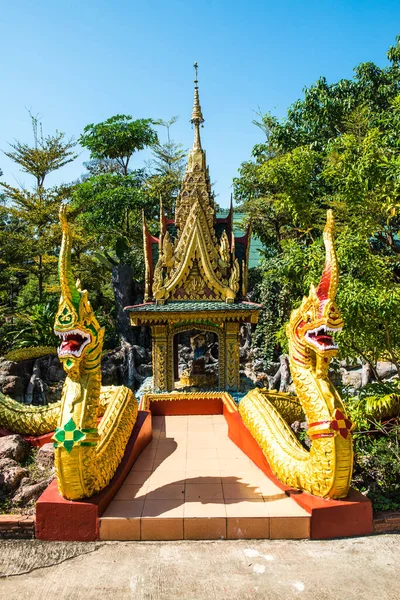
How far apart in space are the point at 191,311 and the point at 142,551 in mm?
4970

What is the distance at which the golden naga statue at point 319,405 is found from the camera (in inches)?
159

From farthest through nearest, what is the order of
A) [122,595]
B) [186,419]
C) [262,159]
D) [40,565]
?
[262,159] < [186,419] < [40,565] < [122,595]

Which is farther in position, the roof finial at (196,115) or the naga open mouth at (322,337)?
the roof finial at (196,115)

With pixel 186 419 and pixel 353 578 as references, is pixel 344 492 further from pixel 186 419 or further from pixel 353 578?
pixel 186 419

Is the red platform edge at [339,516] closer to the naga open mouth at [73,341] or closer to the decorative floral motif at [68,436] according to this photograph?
the decorative floral motif at [68,436]

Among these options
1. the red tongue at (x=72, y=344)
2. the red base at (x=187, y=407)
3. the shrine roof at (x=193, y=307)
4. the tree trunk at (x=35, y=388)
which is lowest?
the tree trunk at (x=35, y=388)

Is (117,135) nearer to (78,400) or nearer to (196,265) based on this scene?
(196,265)

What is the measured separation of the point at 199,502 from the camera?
4352 millimetres

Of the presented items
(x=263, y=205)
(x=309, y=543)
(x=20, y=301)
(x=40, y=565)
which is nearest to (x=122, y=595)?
(x=40, y=565)

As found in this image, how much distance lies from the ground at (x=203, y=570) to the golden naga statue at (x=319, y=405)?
58 cm

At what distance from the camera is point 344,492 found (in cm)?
405

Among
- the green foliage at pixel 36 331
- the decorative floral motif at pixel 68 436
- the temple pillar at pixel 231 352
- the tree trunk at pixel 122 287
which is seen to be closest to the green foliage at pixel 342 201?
the temple pillar at pixel 231 352

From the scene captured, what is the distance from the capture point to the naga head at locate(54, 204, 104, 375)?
4.20 m

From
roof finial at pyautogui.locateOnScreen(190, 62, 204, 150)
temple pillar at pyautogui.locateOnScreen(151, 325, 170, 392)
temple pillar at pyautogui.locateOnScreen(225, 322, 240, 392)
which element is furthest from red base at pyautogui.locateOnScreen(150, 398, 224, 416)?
roof finial at pyautogui.locateOnScreen(190, 62, 204, 150)
